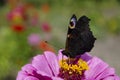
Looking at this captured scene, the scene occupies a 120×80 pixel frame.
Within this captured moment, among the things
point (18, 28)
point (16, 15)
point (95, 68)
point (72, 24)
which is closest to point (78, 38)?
point (72, 24)

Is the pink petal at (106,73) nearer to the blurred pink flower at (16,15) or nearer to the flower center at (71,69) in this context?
the flower center at (71,69)

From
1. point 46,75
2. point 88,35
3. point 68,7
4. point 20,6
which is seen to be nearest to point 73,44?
point 88,35

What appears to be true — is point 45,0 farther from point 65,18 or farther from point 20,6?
point 20,6

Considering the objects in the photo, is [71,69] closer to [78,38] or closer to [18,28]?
[78,38]

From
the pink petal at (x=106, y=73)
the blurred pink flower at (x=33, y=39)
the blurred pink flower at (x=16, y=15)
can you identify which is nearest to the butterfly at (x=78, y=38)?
the pink petal at (x=106, y=73)

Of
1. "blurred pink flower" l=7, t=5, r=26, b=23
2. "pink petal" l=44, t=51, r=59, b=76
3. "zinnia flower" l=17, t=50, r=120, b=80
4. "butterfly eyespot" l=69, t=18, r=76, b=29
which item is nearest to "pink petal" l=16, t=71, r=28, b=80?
"zinnia flower" l=17, t=50, r=120, b=80

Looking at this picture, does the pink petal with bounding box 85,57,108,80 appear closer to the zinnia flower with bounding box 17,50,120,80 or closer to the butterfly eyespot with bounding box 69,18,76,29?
the zinnia flower with bounding box 17,50,120,80
